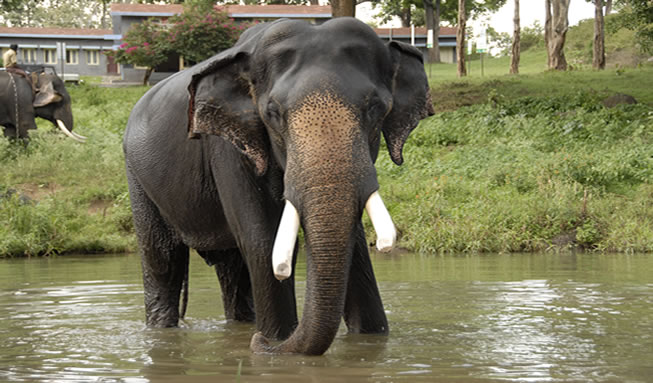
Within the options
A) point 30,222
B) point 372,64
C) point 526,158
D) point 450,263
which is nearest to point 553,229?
point 450,263

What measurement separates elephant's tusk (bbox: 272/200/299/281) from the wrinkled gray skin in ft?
56.7

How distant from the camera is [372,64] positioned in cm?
522

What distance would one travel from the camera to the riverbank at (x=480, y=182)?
46.7ft

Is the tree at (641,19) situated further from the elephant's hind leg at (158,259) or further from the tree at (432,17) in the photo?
the tree at (432,17)

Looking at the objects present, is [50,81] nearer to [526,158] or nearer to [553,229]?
[526,158]

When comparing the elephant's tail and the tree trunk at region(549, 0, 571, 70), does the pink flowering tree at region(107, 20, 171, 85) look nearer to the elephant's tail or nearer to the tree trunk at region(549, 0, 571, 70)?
the tree trunk at region(549, 0, 571, 70)

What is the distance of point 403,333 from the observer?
657 centimetres

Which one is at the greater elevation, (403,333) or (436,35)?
(436,35)

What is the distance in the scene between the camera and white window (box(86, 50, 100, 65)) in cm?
5122

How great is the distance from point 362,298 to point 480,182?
10.7m

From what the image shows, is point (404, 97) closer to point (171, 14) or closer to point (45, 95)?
point (45, 95)

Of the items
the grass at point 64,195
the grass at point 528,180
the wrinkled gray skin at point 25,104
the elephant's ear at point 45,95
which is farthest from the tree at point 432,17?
the elephant's ear at point 45,95

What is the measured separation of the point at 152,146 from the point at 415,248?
801 centimetres

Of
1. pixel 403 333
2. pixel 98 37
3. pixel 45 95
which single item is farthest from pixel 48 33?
pixel 403 333
